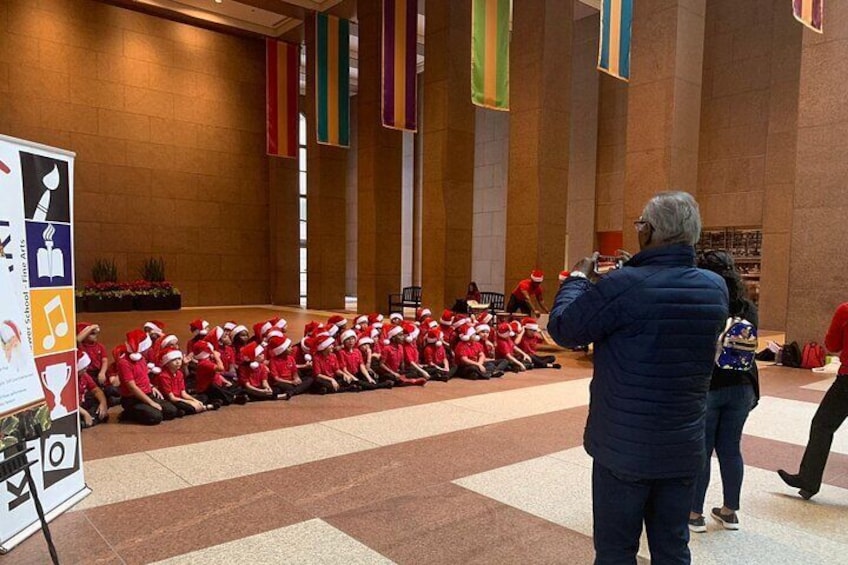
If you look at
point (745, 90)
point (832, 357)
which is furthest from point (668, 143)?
point (745, 90)

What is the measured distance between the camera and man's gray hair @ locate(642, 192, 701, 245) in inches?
94.5

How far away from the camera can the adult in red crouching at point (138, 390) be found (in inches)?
255

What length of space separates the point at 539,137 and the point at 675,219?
13215 mm

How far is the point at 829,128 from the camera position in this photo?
10570 millimetres

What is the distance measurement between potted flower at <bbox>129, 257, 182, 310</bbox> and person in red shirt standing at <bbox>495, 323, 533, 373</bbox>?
1471 centimetres

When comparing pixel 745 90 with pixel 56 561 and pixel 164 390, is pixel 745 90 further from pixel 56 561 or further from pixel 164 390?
pixel 56 561

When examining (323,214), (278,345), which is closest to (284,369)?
(278,345)

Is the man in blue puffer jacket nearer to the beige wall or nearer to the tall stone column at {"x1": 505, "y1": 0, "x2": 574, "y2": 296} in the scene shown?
the tall stone column at {"x1": 505, "y1": 0, "x2": 574, "y2": 296}

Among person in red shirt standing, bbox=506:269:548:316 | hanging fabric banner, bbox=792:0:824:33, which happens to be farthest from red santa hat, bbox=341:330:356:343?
hanging fabric banner, bbox=792:0:824:33

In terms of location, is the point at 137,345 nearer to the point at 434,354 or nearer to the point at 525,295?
the point at 434,354

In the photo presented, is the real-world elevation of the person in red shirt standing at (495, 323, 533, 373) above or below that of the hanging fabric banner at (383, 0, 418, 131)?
below

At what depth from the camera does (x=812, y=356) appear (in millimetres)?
10695

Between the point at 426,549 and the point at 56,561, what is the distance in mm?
2035

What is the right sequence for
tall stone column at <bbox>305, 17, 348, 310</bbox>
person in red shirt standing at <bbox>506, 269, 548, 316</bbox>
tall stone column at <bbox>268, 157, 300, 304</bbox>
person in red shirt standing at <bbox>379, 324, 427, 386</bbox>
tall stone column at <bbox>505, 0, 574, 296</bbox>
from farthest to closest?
1. tall stone column at <bbox>268, 157, 300, 304</bbox>
2. tall stone column at <bbox>305, 17, 348, 310</bbox>
3. tall stone column at <bbox>505, 0, 574, 296</bbox>
4. person in red shirt standing at <bbox>506, 269, 548, 316</bbox>
5. person in red shirt standing at <bbox>379, 324, 427, 386</bbox>
